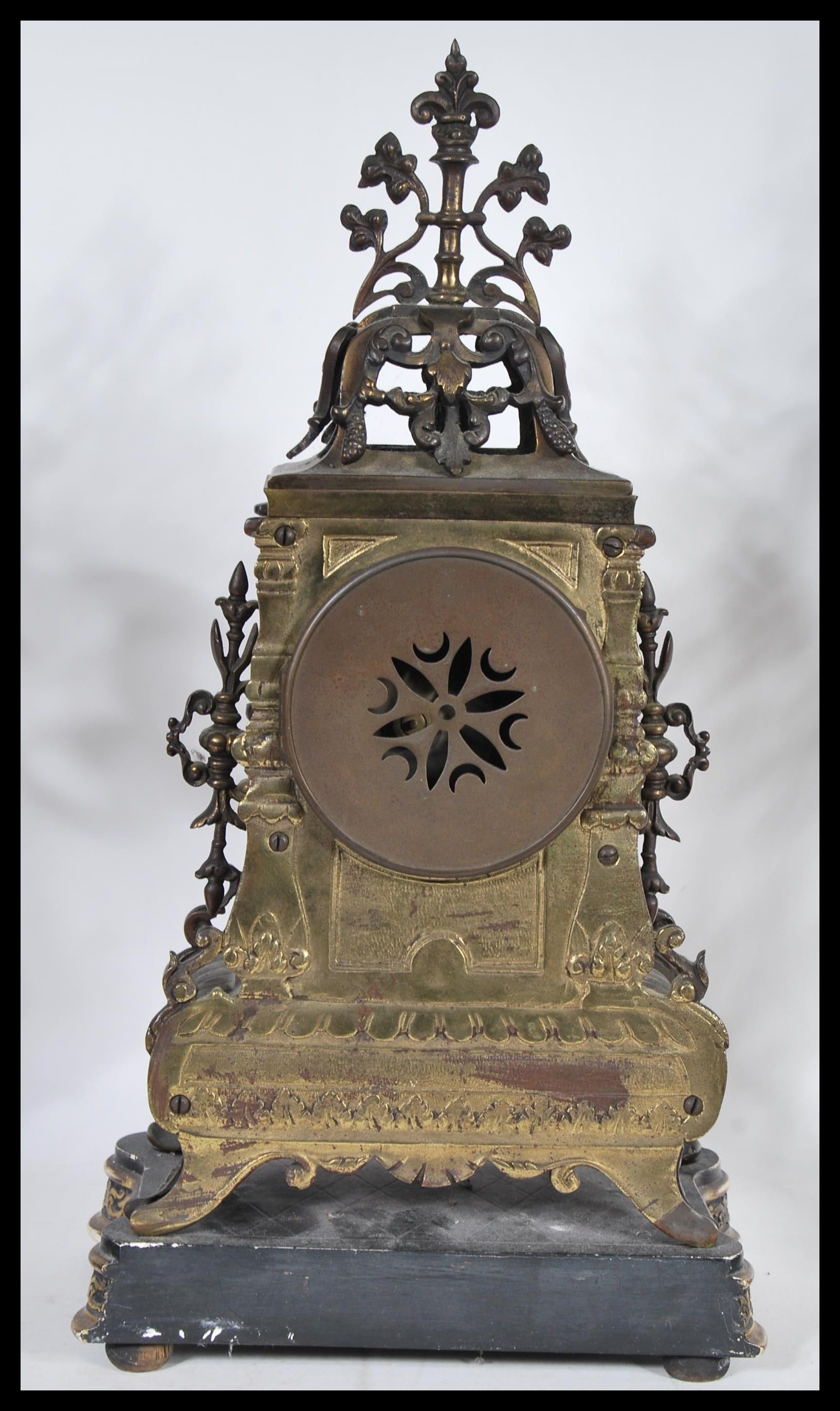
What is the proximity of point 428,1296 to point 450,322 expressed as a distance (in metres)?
1.64

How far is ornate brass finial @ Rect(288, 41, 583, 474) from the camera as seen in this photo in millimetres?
3270

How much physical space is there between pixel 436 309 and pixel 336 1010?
121 cm

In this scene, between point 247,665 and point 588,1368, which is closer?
point 588,1368

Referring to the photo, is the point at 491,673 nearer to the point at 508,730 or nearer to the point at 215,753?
the point at 508,730

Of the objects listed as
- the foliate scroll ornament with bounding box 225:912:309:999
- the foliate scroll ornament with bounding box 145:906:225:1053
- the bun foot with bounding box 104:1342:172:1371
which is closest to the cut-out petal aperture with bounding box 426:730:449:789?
the foliate scroll ornament with bounding box 225:912:309:999

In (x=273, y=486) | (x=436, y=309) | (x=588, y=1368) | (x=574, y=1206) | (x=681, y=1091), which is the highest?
(x=436, y=309)

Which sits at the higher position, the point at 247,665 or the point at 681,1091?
the point at 247,665

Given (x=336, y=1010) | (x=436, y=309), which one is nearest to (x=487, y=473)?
(x=436, y=309)

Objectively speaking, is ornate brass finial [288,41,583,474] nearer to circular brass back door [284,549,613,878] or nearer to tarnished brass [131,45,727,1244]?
tarnished brass [131,45,727,1244]

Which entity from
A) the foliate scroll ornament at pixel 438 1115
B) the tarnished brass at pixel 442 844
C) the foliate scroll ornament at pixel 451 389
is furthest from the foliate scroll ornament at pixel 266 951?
the foliate scroll ornament at pixel 451 389

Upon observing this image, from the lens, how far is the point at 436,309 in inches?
130

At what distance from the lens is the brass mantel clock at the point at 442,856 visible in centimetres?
322

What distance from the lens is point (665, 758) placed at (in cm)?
335

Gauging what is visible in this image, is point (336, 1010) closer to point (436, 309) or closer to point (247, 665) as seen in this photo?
point (247, 665)
